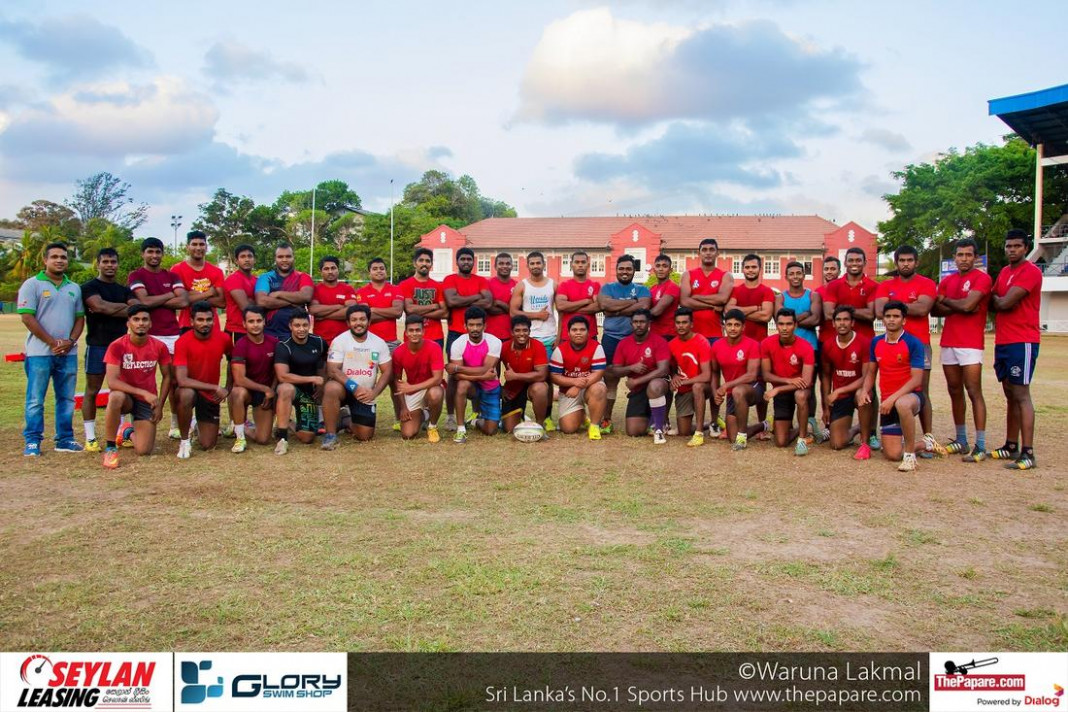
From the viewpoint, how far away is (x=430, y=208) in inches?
2972

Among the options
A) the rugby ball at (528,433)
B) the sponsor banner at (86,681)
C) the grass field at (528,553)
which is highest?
the rugby ball at (528,433)

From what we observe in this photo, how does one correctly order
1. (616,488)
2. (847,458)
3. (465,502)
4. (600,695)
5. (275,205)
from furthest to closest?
(275,205) < (847,458) < (616,488) < (465,502) < (600,695)

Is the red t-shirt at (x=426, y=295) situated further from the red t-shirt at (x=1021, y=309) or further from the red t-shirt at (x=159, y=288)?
the red t-shirt at (x=1021, y=309)

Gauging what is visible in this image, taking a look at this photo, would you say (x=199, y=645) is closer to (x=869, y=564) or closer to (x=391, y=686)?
(x=391, y=686)

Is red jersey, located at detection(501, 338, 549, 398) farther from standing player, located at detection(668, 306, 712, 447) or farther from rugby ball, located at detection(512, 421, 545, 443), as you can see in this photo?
standing player, located at detection(668, 306, 712, 447)

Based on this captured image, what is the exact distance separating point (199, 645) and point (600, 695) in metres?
1.86

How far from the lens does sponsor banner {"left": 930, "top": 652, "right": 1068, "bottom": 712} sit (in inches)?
132

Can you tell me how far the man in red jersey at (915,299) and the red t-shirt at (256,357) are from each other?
6.53m

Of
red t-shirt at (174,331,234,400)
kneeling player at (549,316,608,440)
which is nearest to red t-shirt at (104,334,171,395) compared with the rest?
red t-shirt at (174,331,234,400)

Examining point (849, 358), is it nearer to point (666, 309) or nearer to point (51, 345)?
point (666, 309)

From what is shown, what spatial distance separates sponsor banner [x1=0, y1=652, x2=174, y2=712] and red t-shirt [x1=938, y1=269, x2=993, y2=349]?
7.55 meters

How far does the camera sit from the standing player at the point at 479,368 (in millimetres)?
9227

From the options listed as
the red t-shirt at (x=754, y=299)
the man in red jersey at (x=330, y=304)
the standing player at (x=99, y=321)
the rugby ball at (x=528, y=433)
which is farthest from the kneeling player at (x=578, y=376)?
the standing player at (x=99, y=321)

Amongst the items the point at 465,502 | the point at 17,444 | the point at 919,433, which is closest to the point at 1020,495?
the point at 919,433
